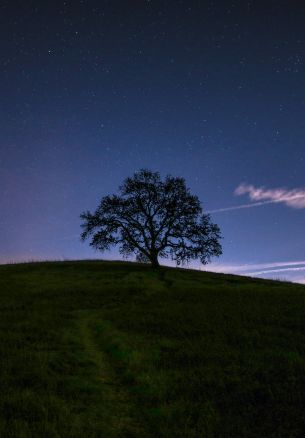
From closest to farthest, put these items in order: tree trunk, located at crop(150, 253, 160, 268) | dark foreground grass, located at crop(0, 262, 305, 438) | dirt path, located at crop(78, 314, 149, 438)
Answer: dirt path, located at crop(78, 314, 149, 438), dark foreground grass, located at crop(0, 262, 305, 438), tree trunk, located at crop(150, 253, 160, 268)

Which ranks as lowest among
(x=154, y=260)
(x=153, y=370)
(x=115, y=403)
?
(x=115, y=403)

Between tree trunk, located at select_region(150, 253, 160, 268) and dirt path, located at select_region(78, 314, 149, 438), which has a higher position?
tree trunk, located at select_region(150, 253, 160, 268)

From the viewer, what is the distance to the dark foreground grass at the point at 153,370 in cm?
816

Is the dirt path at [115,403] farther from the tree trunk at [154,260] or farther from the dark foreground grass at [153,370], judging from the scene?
the tree trunk at [154,260]

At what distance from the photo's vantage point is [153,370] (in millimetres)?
11625

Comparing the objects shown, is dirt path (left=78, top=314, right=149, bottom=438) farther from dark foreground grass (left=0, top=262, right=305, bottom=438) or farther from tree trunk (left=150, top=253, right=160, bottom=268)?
tree trunk (left=150, top=253, right=160, bottom=268)

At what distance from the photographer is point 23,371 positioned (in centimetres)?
1131

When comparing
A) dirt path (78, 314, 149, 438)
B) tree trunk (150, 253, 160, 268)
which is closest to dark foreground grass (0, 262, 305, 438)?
dirt path (78, 314, 149, 438)

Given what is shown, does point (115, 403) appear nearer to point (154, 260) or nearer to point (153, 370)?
point (153, 370)

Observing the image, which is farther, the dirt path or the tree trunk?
the tree trunk

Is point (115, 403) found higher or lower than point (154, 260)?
lower

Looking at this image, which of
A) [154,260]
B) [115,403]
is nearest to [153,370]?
[115,403]

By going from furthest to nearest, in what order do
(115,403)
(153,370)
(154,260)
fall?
1. (154,260)
2. (153,370)
3. (115,403)

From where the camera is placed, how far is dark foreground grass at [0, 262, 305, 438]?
816 cm
